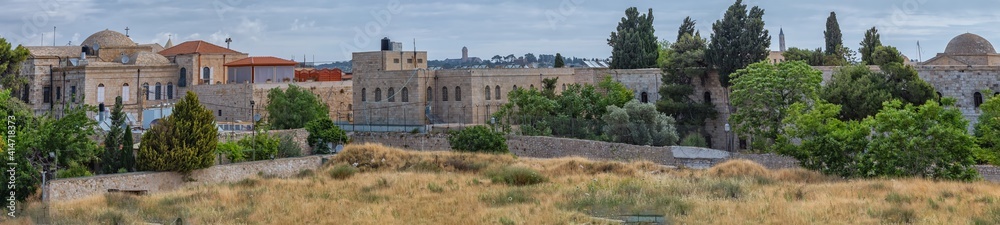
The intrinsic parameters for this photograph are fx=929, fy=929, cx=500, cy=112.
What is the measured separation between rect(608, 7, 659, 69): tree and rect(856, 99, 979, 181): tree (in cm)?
2279

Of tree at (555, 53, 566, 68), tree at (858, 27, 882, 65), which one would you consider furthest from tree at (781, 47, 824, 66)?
tree at (555, 53, 566, 68)

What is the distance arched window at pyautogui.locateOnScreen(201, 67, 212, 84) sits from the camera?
159 feet

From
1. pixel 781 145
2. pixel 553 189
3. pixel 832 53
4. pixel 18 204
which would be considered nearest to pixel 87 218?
pixel 18 204

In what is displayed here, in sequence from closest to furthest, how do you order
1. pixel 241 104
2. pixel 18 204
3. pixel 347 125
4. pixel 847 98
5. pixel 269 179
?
pixel 18 204 → pixel 269 179 → pixel 847 98 → pixel 347 125 → pixel 241 104

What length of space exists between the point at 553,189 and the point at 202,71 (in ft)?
104

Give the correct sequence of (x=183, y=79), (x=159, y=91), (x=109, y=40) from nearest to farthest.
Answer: (x=159, y=91) < (x=183, y=79) < (x=109, y=40)

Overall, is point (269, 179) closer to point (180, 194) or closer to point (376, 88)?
point (180, 194)

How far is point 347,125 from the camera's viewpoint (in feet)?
135

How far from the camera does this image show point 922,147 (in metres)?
23.4

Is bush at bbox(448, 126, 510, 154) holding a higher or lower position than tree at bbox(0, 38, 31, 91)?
lower

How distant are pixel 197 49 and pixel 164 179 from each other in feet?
86.5

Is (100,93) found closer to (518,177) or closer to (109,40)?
(109,40)

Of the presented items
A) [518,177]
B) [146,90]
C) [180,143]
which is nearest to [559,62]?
[146,90]

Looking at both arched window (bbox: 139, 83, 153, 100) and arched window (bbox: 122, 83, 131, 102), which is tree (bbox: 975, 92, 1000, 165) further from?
arched window (bbox: 122, 83, 131, 102)
